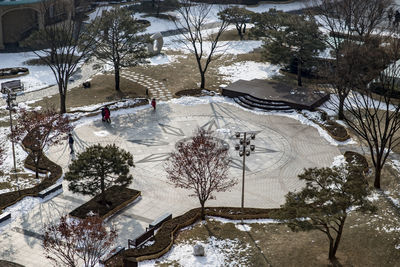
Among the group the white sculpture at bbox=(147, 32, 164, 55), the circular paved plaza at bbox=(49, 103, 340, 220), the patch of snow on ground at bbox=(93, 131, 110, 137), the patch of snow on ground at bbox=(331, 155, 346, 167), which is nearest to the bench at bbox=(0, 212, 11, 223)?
the circular paved plaza at bbox=(49, 103, 340, 220)

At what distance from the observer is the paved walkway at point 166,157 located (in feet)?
119

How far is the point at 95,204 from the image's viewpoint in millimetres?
38562

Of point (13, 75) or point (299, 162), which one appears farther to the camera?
point (13, 75)

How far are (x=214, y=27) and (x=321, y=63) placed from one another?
27680 mm

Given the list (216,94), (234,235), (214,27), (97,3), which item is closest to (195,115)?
(216,94)

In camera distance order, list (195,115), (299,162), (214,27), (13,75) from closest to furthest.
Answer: (299,162), (195,115), (13,75), (214,27)

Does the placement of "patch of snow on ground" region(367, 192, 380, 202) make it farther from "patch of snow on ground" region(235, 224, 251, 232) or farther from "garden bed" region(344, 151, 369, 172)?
"patch of snow on ground" region(235, 224, 251, 232)

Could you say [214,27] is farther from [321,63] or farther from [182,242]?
[182,242]

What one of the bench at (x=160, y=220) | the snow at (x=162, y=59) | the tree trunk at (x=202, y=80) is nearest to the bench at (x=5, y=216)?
the bench at (x=160, y=220)

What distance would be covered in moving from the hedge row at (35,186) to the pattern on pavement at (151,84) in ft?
57.2

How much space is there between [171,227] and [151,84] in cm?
3035


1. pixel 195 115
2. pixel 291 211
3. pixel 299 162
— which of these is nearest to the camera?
pixel 291 211

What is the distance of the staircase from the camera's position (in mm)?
55678

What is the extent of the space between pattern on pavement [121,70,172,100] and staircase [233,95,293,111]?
26.1 feet
